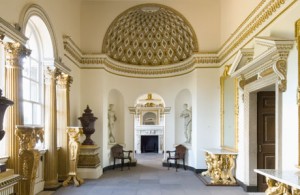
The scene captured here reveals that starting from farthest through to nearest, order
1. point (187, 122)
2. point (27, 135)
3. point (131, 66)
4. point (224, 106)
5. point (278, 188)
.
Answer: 1. point (131, 66)
2. point (187, 122)
3. point (224, 106)
4. point (27, 135)
5. point (278, 188)

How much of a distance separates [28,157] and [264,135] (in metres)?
5.40

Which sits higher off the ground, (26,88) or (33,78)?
(33,78)

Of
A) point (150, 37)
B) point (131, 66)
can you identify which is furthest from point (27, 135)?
point (150, 37)

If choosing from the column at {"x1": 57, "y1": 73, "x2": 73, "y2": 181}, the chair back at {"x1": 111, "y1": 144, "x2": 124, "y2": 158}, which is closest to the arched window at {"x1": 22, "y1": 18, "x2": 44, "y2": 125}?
the column at {"x1": 57, "y1": 73, "x2": 73, "y2": 181}

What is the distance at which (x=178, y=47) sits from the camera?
1323 centimetres

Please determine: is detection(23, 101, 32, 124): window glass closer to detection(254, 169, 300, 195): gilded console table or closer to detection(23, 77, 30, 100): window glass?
detection(23, 77, 30, 100): window glass

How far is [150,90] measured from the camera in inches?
534

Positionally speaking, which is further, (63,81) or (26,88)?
(63,81)

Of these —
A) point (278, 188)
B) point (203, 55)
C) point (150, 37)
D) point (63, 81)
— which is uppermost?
point (150, 37)

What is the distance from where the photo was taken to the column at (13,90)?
19.5 feet

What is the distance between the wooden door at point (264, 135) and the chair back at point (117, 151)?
19.0 ft

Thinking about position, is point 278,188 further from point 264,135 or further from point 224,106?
point 224,106

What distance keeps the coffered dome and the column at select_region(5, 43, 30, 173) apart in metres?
5.86

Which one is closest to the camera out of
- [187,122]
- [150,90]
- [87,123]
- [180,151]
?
[87,123]
